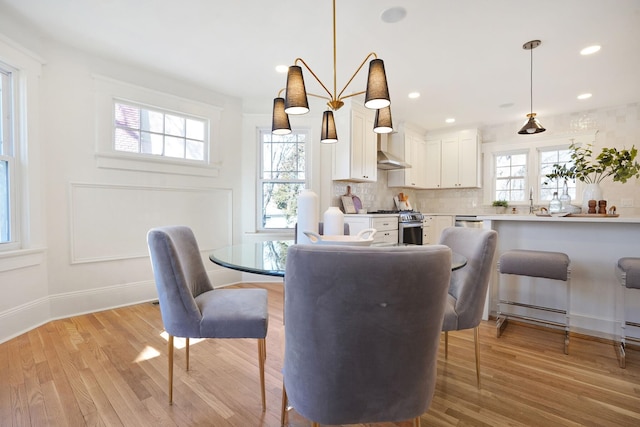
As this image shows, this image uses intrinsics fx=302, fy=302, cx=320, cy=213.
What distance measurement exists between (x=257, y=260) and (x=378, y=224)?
106 inches

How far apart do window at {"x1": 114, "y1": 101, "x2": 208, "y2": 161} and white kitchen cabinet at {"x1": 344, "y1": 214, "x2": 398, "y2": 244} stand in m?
2.10

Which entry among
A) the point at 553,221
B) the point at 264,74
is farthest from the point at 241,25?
the point at 553,221

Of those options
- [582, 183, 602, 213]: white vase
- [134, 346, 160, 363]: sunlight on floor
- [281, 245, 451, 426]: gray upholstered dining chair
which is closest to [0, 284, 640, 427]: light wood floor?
[134, 346, 160, 363]: sunlight on floor

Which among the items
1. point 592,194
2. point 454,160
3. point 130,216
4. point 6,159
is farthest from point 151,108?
point 454,160

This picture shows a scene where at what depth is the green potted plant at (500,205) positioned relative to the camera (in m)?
5.23

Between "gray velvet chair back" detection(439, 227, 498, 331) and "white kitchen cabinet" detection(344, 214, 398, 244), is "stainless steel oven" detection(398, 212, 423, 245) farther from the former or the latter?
"gray velvet chair back" detection(439, 227, 498, 331)

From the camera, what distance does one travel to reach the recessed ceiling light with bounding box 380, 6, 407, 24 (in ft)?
7.38

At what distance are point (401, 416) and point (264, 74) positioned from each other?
3387 mm

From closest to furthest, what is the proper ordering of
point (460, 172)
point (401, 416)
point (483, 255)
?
point (401, 416), point (483, 255), point (460, 172)

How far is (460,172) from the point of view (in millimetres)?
5469

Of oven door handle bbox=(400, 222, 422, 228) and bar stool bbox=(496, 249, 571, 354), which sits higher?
oven door handle bbox=(400, 222, 422, 228)

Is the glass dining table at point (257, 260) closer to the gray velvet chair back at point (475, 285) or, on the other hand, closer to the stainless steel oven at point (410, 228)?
the gray velvet chair back at point (475, 285)

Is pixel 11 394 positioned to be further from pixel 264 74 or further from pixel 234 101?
pixel 234 101

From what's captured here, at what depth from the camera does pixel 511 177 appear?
17.3ft
